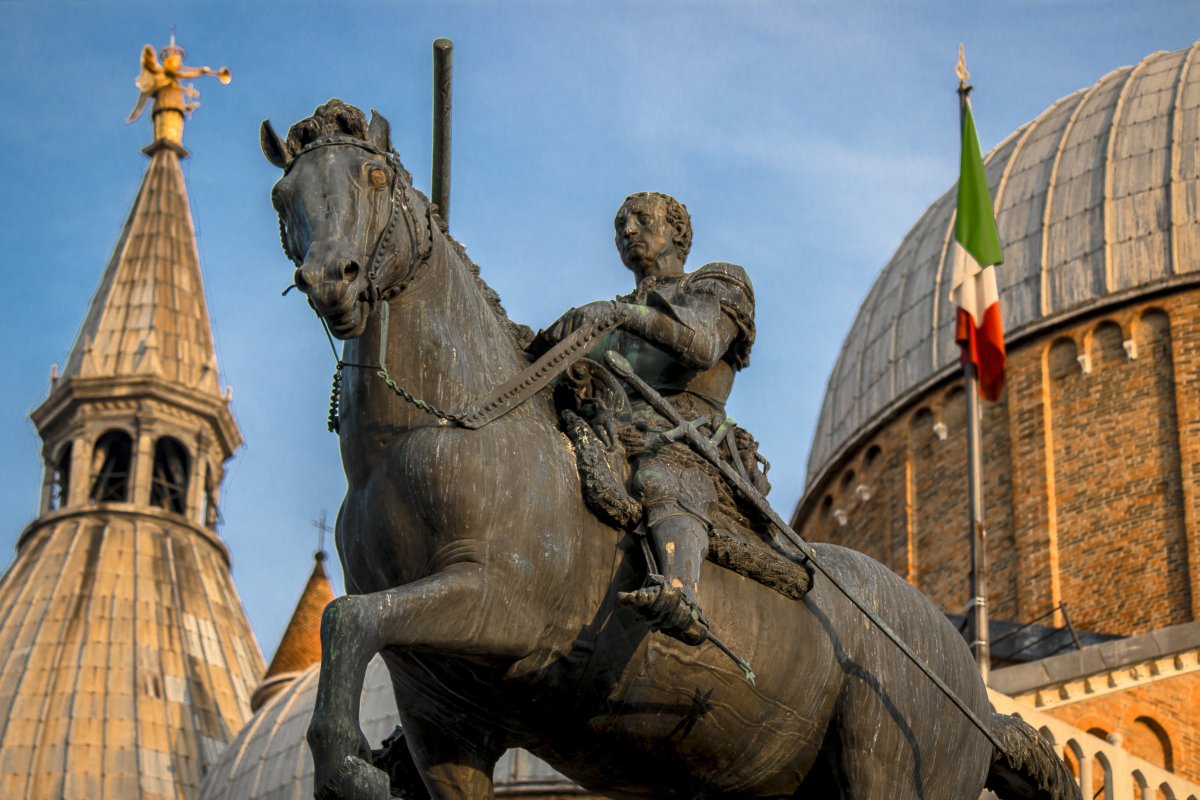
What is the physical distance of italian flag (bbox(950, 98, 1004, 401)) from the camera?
108ft

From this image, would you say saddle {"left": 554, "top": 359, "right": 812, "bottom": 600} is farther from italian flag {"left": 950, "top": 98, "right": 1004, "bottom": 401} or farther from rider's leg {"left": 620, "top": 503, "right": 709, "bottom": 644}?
italian flag {"left": 950, "top": 98, "right": 1004, "bottom": 401}

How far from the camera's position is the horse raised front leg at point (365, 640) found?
9.09 meters

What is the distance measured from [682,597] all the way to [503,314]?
1380mm

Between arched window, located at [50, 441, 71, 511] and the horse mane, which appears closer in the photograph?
the horse mane

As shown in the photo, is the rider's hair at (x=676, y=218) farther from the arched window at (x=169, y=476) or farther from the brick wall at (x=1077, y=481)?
the arched window at (x=169, y=476)

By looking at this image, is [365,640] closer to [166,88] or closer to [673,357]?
[673,357]

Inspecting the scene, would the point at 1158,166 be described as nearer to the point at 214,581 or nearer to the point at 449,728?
the point at 214,581

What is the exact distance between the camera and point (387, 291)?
9.79 m

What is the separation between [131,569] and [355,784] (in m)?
57.9

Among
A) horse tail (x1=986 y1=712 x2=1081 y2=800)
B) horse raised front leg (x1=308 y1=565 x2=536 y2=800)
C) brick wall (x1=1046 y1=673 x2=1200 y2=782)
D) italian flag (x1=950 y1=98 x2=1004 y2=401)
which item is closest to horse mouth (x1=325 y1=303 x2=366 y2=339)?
horse raised front leg (x1=308 y1=565 x2=536 y2=800)

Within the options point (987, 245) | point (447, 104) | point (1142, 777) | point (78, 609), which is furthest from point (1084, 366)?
point (447, 104)

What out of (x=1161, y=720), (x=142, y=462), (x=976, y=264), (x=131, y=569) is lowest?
(x=1161, y=720)

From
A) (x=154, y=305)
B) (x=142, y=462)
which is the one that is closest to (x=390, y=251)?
(x=142, y=462)

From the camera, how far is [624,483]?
1011 cm
